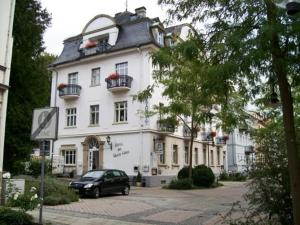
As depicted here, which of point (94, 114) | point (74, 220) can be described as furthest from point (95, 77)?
point (74, 220)

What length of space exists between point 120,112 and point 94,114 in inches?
117

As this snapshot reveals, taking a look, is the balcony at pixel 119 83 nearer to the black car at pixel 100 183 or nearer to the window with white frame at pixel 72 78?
the window with white frame at pixel 72 78

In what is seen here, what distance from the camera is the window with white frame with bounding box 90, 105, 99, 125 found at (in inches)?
1385

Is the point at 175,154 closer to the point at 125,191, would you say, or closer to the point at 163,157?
the point at 163,157

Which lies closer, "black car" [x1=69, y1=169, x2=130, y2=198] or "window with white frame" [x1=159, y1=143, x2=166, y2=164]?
"black car" [x1=69, y1=169, x2=130, y2=198]

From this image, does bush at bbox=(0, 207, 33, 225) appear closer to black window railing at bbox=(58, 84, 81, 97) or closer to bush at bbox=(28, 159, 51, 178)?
bush at bbox=(28, 159, 51, 178)

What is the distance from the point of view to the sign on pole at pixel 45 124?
10039 mm

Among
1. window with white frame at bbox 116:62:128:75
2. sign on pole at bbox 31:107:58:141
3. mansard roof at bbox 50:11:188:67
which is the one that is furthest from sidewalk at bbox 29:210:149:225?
window with white frame at bbox 116:62:128:75

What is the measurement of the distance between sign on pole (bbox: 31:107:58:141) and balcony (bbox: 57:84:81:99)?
26222 mm

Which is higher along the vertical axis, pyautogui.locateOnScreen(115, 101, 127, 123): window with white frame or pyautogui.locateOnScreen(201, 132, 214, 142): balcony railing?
pyautogui.locateOnScreen(115, 101, 127, 123): window with white frame

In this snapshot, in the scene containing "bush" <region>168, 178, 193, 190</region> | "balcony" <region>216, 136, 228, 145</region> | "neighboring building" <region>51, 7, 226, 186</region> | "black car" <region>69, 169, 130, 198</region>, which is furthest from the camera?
"balcony" <region>216, 136, 228, 145</region>

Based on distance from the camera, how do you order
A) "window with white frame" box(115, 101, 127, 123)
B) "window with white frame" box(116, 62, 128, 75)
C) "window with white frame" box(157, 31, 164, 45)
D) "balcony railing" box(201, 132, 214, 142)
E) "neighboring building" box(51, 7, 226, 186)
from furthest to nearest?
"balcony railing" box(201, 132, 214, 142)
"window with white frame" box(157, 31, 164, 45)
"window with white frame" box(116, 62, 128, 75)
"window with white frame" box(115, 101, 127, 123)
"neighboring building" box(51, 7, 226, 186)

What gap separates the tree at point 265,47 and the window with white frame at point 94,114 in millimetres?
28026

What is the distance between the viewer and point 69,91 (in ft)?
119
